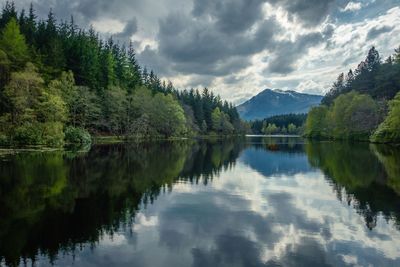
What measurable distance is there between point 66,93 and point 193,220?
58426 millimetres

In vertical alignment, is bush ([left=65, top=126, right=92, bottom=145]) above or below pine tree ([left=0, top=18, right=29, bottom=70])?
below

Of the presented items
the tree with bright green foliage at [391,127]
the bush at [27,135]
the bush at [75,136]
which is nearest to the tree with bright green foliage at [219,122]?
the tree with bright green foliage at [391,127]

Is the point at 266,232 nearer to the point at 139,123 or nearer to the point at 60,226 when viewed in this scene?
the point at 60,226

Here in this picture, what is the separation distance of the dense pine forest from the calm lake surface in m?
25.3

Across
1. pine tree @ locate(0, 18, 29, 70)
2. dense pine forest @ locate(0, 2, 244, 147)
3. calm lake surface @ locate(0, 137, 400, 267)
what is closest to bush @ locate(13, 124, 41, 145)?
dense pine forest @ locate(0, 2, 244, 147)

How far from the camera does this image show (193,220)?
1574cm

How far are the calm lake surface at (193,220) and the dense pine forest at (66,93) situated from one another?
83.1 feet

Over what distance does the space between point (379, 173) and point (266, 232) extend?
67.8 ft

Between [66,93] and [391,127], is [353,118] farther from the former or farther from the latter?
[66,93]

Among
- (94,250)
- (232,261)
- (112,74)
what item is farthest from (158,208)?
(112,74)

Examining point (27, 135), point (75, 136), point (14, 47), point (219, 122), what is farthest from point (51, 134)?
point (219, 122)

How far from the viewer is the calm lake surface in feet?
36.9

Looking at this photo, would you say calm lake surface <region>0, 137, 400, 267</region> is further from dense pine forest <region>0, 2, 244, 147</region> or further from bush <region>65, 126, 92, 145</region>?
bush <region>65, 126, 92, 145</region>

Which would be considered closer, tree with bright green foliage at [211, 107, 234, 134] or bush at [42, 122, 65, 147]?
bush at [42, 122, 65, 147]
